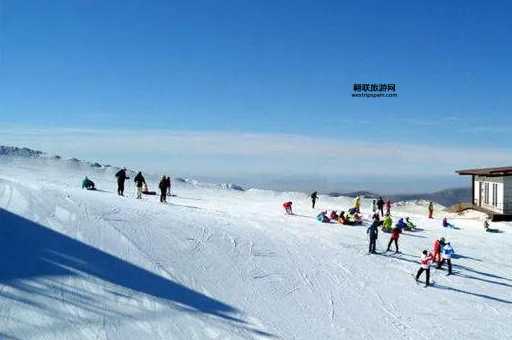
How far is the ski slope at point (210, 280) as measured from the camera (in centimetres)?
1073

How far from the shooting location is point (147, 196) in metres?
29.2

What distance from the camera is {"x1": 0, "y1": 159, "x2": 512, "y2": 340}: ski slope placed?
1073 cm

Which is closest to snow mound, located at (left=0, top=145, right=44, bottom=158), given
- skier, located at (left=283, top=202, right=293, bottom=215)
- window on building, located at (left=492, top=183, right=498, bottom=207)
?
skier, located at (left=283, top=202, right=293, bottom=215)

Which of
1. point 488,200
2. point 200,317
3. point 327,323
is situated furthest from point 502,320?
point 488,200

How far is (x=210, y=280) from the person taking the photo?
1372 centimetres

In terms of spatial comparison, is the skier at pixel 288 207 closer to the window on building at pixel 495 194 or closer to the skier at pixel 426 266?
the skier at pixel 426 266

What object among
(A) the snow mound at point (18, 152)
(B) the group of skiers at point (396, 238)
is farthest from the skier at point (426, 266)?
(A) the snow mound at point (18, 152)

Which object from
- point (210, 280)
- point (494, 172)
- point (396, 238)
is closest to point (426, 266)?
point (396, 238)

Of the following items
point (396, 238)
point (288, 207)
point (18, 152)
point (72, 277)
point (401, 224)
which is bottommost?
point (72, 277)

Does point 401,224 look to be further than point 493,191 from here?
No

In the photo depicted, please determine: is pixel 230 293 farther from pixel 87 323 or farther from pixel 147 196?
pixel 147 196

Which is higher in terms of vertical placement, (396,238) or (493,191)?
(493,191)

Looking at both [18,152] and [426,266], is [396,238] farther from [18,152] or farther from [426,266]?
[18,152]

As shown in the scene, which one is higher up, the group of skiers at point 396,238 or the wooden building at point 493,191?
the wooden building at point 493,191
